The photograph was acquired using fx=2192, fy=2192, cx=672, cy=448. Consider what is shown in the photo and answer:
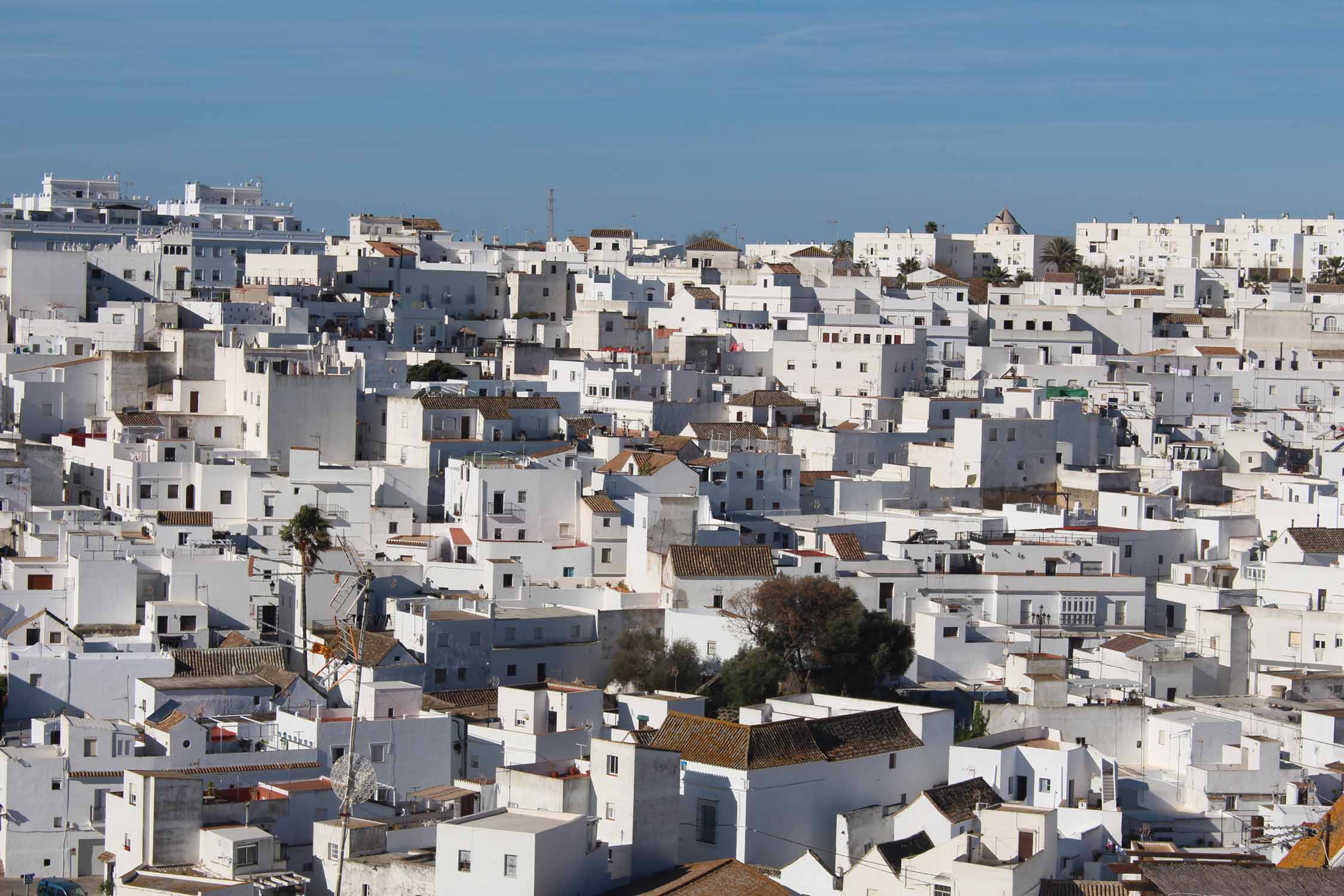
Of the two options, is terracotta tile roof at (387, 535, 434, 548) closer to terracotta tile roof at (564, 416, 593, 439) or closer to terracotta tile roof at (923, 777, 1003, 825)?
terracotta tile roof at (564, 416, 593, 439)

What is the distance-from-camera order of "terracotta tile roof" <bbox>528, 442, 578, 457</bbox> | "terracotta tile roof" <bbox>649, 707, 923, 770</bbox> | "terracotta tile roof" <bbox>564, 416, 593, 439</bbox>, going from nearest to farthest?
1. "terracotta tile roof" <bbox>649, 707, 923, 770</bbox>
2. "terracotta tile roof" <bbox>528, 442, 578, 457</bbox>
3. "terracotta tile roof" <bbox>564, 416, 593, 439</bbox>

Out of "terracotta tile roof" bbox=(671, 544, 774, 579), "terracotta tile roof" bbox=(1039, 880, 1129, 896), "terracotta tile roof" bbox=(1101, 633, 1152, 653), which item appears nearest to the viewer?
"terracotta tile roof" bbox=(1039, 880, 1129, 896)

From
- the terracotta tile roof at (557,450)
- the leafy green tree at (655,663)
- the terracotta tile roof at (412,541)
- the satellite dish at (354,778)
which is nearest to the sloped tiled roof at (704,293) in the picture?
the terracotta tile roof at (557,450)

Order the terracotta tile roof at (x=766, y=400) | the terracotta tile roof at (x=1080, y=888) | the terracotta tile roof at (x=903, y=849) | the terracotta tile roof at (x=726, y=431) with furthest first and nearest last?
the terracotta tile roof at (x=766, y=400), the terracotta tile roof at (x=726, y=431), the terracotta tile roof at (x=903, y=849), the terracotta tile roof at (x=1080, y=888)

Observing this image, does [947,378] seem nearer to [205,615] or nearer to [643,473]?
[643,473]

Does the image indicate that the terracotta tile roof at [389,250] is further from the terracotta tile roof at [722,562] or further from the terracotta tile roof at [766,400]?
the terracotta tile roof at [722,562]

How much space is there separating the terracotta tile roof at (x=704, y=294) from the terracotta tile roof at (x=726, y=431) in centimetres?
1225

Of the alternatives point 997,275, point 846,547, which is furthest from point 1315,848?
point 997,275

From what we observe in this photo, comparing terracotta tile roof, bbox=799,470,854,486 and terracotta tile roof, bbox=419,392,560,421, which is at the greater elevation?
terracotta tile roof, bbox=419,392,560,421

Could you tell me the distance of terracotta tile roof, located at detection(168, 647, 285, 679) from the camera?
2922 cm

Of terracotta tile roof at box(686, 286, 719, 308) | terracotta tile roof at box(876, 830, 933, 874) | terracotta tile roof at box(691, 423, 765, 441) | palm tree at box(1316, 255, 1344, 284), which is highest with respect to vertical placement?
palm tree at box(1316, 255, 1344, 284)

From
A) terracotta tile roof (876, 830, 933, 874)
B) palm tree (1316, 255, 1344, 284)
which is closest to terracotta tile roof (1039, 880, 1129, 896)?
terracotta tile roof (876, 830, 933, 874)

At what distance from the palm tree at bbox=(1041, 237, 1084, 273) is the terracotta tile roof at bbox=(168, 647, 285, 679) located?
47.6 metres

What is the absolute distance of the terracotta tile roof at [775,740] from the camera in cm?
2614
